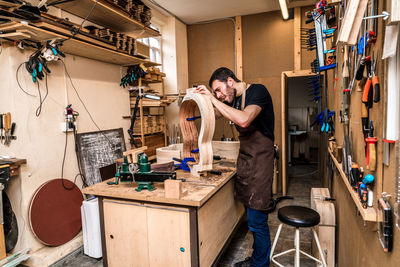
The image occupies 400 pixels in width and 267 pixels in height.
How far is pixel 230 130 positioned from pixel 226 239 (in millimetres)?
2867

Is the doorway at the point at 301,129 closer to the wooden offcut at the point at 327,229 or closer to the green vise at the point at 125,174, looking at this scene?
the wooden offcut at the point at 327,229

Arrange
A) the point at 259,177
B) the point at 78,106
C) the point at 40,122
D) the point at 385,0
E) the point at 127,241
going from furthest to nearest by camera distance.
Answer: the point at 78,106 < the point at 40,122 < the point at 259,177 < the point at 127,241 < the point at 385,0

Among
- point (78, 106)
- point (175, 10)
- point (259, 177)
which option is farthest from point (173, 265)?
point (175, 10)

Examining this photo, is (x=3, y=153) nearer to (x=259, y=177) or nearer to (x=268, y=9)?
(x=259, y=177)

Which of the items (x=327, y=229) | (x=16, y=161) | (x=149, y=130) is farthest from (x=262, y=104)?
(x=149, y=130)

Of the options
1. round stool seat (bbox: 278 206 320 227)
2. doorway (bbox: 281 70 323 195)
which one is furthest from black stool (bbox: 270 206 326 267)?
doorway (bbox: 281 70 323 195)

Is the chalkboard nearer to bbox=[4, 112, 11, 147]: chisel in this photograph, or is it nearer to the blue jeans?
bbox=[4, 112, 11, 147]: chisel

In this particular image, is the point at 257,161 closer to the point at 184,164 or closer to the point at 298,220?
the point at 298,220

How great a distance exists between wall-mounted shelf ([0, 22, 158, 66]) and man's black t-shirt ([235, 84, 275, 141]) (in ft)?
5.39

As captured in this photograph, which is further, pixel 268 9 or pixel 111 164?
pixel 268 9

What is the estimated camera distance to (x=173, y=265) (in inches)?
66.4

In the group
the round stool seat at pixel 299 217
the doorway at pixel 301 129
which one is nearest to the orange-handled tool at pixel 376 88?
the round stool seat at pixel 299 217

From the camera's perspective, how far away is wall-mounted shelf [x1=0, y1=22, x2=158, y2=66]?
2.01 meters

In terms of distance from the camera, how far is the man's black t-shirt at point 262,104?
182 cm
